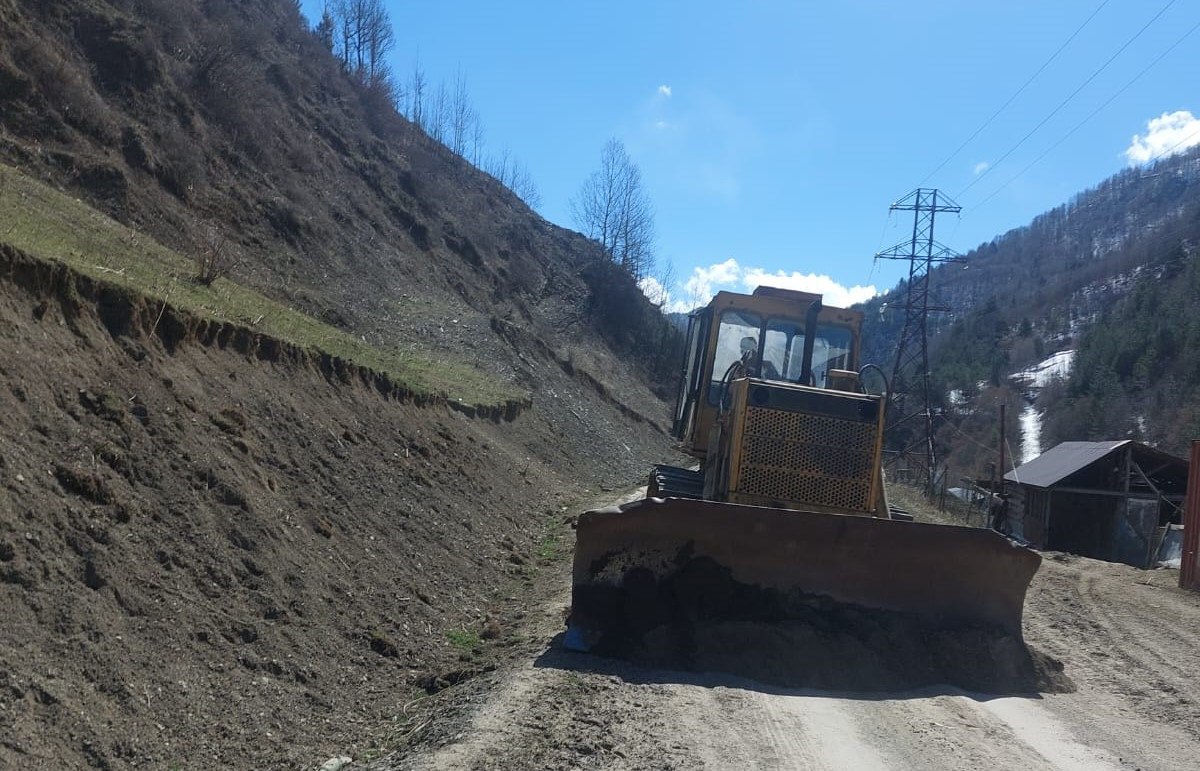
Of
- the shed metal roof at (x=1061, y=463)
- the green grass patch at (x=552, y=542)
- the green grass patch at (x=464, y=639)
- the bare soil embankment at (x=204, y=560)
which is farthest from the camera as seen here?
the shed metal roof at (x=1061, y=463)

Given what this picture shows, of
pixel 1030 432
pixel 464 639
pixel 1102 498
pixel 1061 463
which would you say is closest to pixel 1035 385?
pixel 1030 432

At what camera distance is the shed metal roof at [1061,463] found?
2491cm

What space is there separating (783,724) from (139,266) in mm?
9632

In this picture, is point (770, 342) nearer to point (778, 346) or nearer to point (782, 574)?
point (778, 346)

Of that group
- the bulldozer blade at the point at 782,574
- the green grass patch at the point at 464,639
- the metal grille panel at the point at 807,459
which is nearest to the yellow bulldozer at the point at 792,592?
the bulldozer blade at the point at 782,574

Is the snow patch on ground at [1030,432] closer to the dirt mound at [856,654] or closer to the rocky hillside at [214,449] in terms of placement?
the rocky hillside at [214,449]

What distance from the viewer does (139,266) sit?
39.1 feet

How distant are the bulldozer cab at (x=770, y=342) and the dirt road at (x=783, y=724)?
3694mm

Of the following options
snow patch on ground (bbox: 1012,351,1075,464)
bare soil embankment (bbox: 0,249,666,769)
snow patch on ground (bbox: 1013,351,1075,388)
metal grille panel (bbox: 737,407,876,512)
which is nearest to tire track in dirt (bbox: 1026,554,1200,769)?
metal grille panel (bbox: 737,407,876,512)

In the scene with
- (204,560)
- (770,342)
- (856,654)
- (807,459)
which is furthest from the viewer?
(770,342)

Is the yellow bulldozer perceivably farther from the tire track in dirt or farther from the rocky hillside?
the rocky hillside

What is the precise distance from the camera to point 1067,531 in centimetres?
2684

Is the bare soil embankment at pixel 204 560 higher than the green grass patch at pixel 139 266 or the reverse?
the reverse

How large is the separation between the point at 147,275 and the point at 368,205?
75.2 ft
